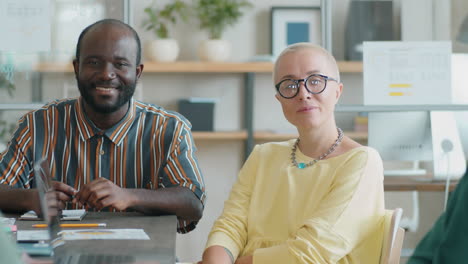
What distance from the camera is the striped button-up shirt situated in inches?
86.2

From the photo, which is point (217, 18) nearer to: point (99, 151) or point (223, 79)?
point (223, 79)

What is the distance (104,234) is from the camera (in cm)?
162

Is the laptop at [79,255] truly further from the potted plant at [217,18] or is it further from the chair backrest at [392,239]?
the potted plant at [217,18]

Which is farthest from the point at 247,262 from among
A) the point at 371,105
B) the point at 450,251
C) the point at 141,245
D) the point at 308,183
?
the point at 371,105

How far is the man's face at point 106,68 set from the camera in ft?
7.16

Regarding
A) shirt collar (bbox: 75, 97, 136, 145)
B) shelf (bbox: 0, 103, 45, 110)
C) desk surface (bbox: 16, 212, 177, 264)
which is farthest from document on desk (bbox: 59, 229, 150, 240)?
shelf (bbox: 0, 103, 45, 110)

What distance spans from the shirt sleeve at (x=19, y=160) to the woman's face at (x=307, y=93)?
0.82m

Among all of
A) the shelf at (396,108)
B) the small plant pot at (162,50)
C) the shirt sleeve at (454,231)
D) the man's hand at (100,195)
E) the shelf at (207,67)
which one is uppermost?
the small plant pot at (162,50)

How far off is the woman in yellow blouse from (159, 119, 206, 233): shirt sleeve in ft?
0.64

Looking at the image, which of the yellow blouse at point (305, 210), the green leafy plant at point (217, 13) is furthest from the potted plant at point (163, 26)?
the yellow blouse at point (305, 210)

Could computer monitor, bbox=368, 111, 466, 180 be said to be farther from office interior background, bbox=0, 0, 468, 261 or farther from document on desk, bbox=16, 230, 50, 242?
document on desk, bbox=16, 230, 50, 242

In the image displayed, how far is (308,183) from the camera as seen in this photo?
185 centimetres

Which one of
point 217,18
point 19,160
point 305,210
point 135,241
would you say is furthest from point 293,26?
point 135,241

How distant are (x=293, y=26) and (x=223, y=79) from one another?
0.59 m
